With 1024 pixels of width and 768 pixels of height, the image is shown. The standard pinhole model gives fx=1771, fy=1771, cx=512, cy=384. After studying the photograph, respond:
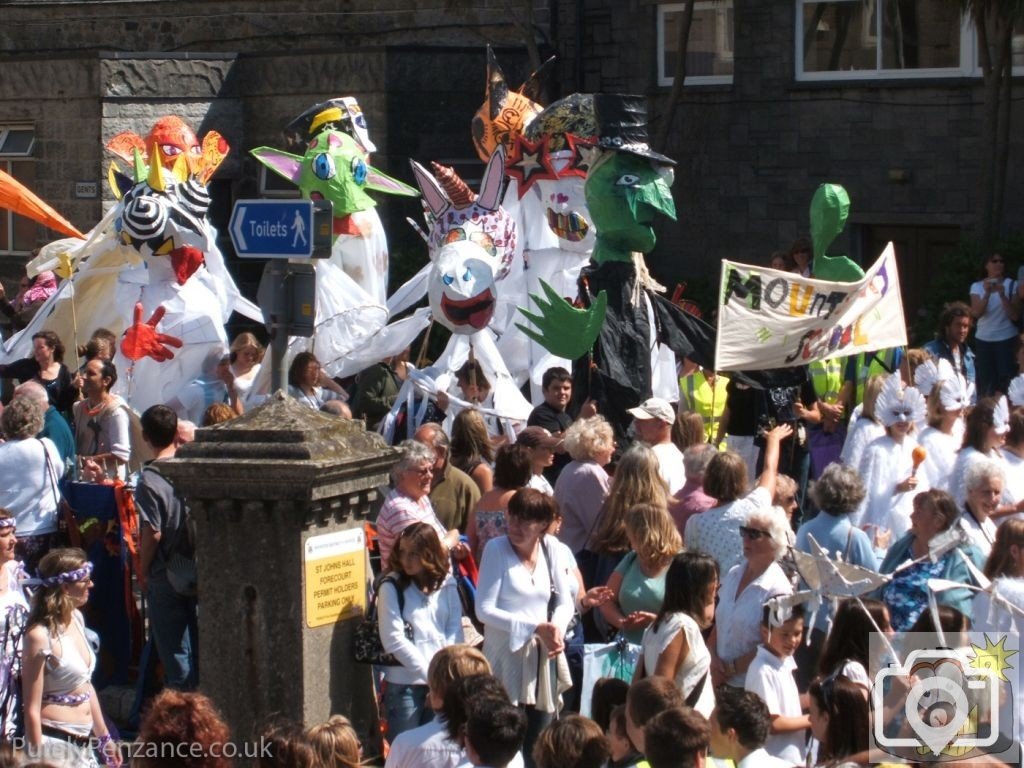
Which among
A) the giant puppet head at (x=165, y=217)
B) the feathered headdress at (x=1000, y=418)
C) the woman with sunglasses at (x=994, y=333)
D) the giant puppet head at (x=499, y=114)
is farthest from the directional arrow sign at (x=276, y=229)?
the woman with sunglasses at (x=994, y=333)

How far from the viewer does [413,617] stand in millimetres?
6141

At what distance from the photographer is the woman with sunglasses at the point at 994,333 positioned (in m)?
13.6

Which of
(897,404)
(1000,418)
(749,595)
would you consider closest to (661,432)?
(897,404)

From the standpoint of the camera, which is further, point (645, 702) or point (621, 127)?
point (621, 127)

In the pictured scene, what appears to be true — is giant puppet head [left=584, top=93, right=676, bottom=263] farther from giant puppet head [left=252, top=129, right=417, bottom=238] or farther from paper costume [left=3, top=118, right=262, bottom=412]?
giant puppet head [left=252, top=129, right=417, bottom=238]

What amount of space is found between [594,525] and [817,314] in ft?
7.53

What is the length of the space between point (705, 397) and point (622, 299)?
1.02m

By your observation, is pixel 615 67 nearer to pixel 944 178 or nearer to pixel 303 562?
pixel 944 178

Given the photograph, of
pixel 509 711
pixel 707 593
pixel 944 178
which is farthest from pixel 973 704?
pixel 944 178

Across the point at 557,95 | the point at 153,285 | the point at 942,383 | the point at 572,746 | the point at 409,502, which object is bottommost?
the point at 572,746

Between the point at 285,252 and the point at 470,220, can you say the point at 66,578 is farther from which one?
the point at 470,220

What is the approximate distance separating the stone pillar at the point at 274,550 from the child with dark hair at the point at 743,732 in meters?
1.55

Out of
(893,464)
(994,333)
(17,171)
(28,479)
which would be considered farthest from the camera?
(17,171)

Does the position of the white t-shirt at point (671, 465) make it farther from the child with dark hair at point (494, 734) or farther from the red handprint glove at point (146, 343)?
the red handprint glove at point (146, 343)
